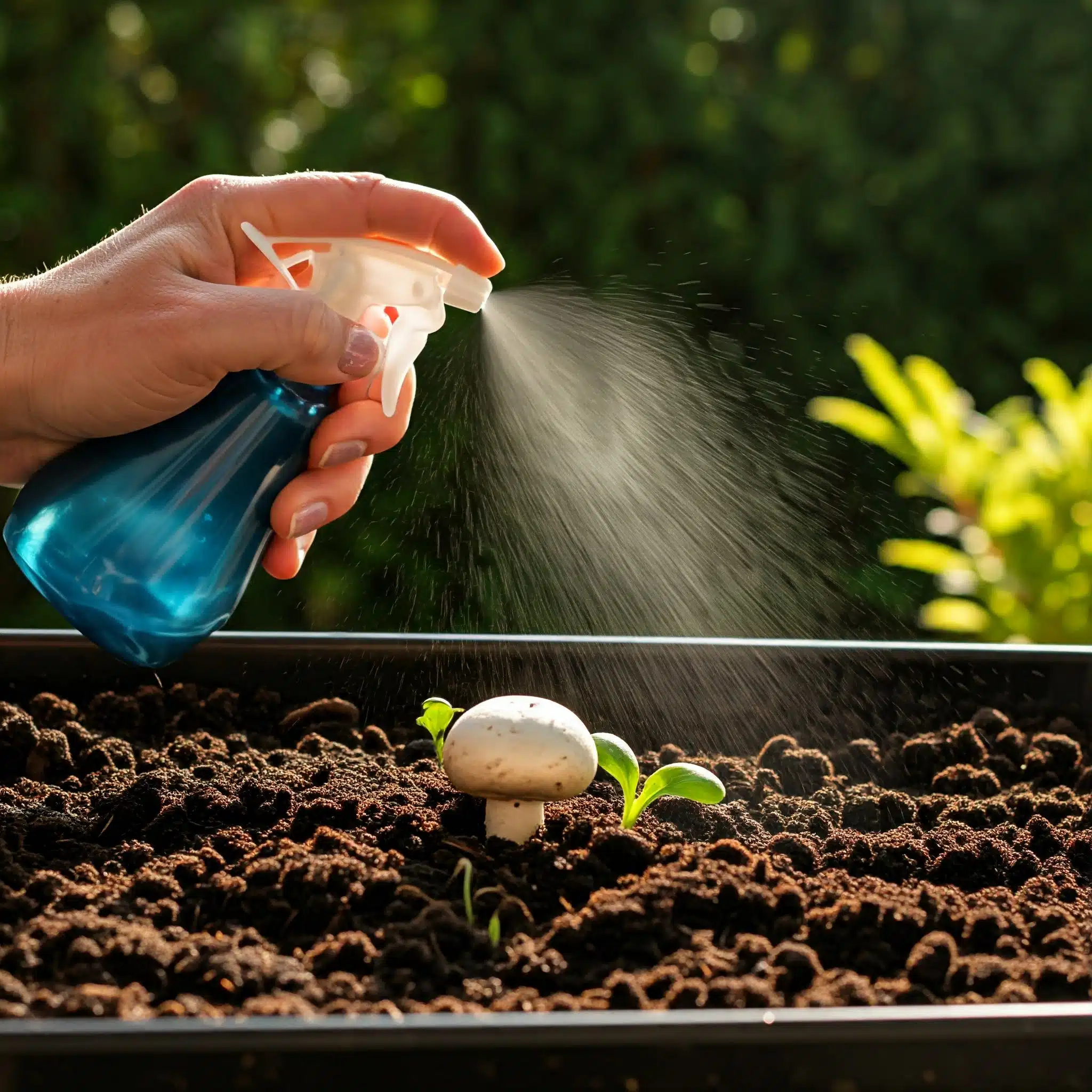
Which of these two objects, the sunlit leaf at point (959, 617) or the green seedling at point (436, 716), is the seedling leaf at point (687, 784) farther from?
the sunlit leaf at point (959, 617)

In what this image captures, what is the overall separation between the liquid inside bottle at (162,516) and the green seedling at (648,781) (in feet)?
1.38

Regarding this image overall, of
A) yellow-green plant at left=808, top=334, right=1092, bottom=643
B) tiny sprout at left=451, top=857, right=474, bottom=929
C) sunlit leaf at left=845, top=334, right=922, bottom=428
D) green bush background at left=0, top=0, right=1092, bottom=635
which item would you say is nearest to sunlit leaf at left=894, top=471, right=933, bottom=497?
yellow-green plant at left=808, top=334, right=1092, bottom=643

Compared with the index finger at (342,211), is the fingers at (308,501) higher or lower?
lower

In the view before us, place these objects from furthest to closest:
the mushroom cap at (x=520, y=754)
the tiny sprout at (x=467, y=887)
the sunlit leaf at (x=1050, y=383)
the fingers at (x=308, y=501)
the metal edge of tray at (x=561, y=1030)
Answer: the sunlit leaf at (x=1050, y=383)
the fingers at (x=308, y=501)
the mushroom cap at (x=520, y=754)
the tiny sprout at (x=467, y=887)
the metal edge of tray at (x=561, y=1030)

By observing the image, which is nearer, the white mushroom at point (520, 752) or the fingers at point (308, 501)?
the white mushroom at point (520, 752)

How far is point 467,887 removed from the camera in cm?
112

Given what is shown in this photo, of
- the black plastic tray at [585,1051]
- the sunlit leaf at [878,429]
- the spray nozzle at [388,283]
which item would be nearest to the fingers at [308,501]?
the spray nozzle at [388,283]

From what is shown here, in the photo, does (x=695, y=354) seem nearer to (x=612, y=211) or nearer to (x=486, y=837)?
(x=612, y=211)

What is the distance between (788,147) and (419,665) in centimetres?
256

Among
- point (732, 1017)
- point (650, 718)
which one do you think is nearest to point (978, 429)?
point (650, 718)

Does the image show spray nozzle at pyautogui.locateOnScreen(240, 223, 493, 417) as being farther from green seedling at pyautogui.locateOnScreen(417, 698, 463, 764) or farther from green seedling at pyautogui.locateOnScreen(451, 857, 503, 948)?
green seedling at pyautogui.locateOnScreen(451, 857, 503, 948)

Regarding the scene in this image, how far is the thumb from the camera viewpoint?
50.6 inches

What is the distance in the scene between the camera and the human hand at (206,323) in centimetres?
130

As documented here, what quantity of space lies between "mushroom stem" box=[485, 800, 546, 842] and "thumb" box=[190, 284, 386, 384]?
459 millimetres
